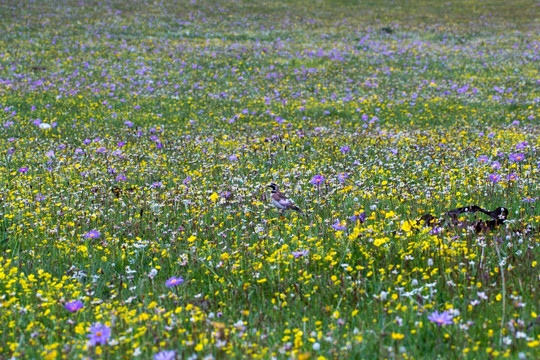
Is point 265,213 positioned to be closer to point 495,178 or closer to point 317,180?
point 317,180

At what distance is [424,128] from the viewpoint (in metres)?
10.9

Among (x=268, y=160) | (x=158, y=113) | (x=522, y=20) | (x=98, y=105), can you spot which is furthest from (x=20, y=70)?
(x=522, y=20)

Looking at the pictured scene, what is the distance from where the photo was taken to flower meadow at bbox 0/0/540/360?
320 centimetres

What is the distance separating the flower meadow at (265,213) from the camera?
3203 mm

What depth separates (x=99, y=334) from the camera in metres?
2.98

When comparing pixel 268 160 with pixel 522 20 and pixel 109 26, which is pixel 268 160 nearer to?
pixel 109 26

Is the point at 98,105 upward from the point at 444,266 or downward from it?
downward

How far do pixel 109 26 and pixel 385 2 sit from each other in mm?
23434

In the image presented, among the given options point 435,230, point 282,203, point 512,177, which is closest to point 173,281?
point 282,203

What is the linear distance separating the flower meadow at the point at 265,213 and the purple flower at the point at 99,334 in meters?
0.02

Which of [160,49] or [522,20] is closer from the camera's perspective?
[160,49]

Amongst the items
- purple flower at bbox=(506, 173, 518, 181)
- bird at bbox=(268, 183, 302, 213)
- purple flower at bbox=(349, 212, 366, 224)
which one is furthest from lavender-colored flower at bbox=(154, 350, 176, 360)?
purple flower at bbox=(506, 173, 518, 181)

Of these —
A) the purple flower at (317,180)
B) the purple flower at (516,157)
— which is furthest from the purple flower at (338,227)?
the purple flower at (516,157)

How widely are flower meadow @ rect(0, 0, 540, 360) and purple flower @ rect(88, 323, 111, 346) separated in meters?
0.02
